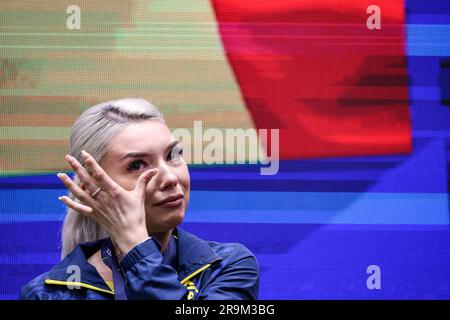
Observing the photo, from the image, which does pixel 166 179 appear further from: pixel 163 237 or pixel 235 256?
pixel 235 256

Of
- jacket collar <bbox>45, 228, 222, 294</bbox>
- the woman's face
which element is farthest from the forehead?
jacket collar <bbox>45, 228, 222, 294</bbox>

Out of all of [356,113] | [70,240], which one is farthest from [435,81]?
[70,240]

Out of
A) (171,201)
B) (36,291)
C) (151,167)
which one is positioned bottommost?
(36,291)

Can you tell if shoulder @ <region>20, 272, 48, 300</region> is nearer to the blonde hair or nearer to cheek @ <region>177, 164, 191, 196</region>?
the blonde hair

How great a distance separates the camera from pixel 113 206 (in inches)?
81.5

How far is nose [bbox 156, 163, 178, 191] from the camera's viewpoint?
2238mm

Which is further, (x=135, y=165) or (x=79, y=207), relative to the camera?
(x=135, y=165)

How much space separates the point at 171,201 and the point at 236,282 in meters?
0.30

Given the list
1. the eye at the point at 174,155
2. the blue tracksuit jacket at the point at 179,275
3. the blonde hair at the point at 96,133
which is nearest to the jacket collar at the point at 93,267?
the blue tracksuit jacket at the point at 179,275

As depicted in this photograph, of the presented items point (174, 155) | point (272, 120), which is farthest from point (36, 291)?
point (272, 120)

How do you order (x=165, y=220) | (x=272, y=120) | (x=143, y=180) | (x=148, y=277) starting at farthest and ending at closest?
1. (x=272, y=120)
2. (x=165, y=220)
3. (x=143, y=180)
4. (x=148, y=277)
